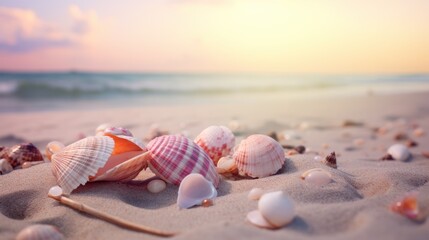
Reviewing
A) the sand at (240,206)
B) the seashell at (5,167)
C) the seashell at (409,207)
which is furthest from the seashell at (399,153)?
the seashell at (5,167)

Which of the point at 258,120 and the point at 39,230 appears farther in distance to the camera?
the point at 258,120

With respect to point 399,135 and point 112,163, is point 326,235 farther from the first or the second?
point 399,135

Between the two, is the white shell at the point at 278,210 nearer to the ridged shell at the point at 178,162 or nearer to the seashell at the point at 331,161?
the ridged shell at the point at 178,162

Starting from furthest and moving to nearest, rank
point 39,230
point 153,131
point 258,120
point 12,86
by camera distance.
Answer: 1. point 12,86
2. point 258,120
3. point 153,131
4. point 39,230

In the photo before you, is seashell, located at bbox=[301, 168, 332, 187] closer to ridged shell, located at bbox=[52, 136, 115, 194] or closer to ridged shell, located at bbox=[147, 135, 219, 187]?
ridged shell, located at bbox=[147, 135, 219, 187]

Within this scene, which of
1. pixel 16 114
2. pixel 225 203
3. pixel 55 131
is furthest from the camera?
pixel 16 114

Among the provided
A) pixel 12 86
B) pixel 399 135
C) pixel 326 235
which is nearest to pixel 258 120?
pixel 399 135

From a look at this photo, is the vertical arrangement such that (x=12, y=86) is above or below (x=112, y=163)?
below
